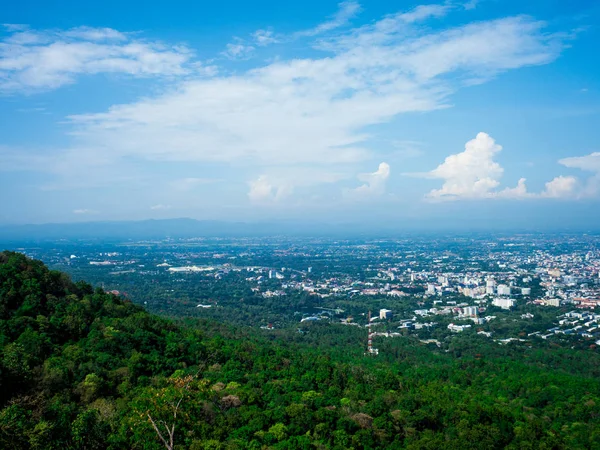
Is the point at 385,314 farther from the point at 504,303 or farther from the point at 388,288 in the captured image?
the point at 388,288

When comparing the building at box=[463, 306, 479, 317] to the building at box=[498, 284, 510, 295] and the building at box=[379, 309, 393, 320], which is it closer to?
the building at box=[379, 309, 393, 320]

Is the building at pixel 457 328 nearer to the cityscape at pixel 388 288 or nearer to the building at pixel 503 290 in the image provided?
the cityscape at pixel 388 288

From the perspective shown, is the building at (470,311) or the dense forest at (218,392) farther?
the building at (470,311)

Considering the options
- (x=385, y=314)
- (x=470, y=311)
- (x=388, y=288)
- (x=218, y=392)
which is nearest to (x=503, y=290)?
(x=470, y=311)

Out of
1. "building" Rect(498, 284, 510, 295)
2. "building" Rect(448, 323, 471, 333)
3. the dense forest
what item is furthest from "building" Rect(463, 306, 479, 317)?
the dense forest

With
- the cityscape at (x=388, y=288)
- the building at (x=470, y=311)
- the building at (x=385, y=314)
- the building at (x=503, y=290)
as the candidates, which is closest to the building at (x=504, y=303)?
the cityscape at (x=388, y=288)

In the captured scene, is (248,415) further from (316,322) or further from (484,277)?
(484,277)
